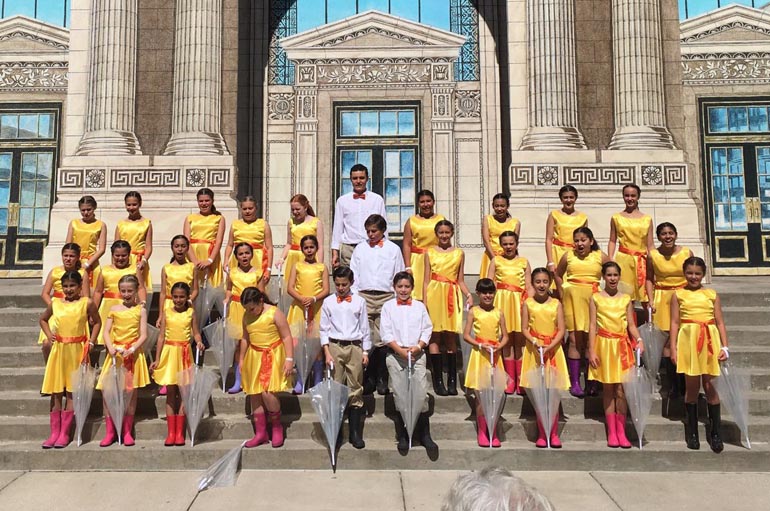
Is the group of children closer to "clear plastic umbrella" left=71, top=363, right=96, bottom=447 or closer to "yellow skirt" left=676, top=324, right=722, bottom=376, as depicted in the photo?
"yellow skirt" left=676, top=324, right=722, bottom=376

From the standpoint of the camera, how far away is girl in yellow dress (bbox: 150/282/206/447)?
19.3 feet

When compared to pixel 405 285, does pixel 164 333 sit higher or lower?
lower

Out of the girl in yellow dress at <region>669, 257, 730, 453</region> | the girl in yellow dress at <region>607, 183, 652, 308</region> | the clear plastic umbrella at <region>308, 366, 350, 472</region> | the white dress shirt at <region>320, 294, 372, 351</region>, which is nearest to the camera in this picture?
the clear plastic umbrella at <region>308, 366, 350, 472</region>

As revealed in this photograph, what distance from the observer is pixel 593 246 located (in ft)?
23.0

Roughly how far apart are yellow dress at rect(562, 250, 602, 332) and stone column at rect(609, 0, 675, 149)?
18.8 feet

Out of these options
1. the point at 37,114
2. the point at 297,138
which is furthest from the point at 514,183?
the point at 37,114

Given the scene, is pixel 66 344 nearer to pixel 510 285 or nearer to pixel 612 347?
pixel 510 285

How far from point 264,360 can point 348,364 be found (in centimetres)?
78

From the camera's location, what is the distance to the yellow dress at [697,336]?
19.1ft

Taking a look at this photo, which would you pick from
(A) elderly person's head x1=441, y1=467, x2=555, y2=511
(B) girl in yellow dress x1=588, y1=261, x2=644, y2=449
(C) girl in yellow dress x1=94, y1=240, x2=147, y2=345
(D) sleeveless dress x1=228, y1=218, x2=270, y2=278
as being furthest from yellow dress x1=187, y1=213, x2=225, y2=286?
(A) elderly person's head x1=441, y1=467, x2=555, y2=511

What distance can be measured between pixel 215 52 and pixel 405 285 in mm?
8368

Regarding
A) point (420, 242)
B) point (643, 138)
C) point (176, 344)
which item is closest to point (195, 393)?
point (176, 344)

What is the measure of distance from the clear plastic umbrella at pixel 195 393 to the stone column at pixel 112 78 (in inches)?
293

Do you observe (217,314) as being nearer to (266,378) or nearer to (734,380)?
(266,378)
